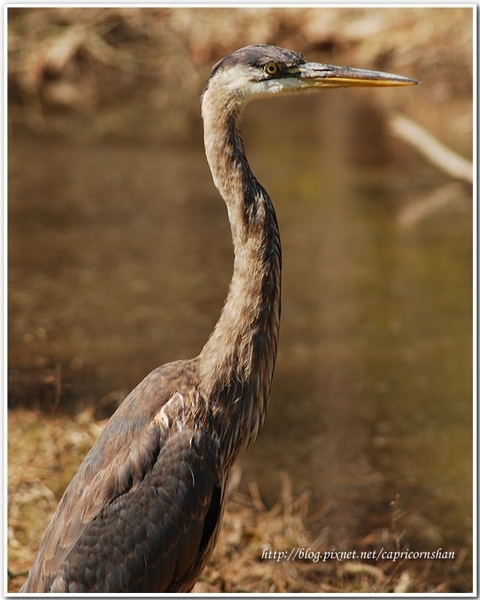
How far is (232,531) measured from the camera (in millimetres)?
4062

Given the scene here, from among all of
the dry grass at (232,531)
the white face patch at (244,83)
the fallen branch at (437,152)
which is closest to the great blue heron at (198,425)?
the white face patch at (244,83)

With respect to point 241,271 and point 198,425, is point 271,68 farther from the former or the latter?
point 198,425

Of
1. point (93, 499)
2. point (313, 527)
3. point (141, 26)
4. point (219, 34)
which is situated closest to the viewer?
point (93, 499)

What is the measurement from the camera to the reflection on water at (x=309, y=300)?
477 cm

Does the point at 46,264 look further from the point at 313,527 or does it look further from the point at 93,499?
the point at 93,499

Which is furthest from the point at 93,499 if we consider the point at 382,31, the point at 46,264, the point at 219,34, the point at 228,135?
the point at 382,31

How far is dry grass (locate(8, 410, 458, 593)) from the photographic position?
3.64m

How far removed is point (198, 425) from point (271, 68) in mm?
1278

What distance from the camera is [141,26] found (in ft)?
36.0

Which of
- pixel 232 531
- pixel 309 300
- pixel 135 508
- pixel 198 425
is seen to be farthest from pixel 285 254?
pixel 135 508

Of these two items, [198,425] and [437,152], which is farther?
[437,152]

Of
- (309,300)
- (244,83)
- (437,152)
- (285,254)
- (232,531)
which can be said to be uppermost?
(437,152)

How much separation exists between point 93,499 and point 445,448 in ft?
9.41

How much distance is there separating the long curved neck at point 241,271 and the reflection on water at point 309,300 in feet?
4.05
